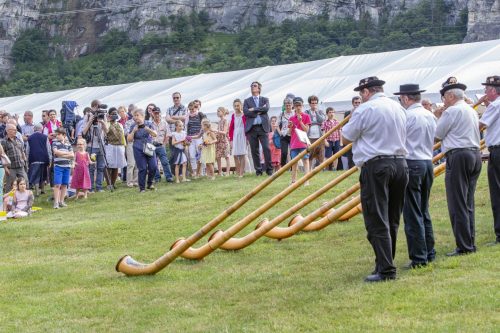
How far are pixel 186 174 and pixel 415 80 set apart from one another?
8.30 metres

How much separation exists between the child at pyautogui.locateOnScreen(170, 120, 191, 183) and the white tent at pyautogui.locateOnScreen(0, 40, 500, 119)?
6.59 m

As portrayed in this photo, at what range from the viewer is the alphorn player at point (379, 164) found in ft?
31.2

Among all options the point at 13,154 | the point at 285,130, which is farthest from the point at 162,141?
the point at 13,154

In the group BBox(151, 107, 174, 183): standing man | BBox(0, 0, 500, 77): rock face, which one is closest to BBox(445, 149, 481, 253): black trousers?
BBox(151, 107, 174, 183): standing man

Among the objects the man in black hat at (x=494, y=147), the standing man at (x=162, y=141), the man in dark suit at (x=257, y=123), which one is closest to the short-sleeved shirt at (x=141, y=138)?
the standing man at (x=162, y=141)

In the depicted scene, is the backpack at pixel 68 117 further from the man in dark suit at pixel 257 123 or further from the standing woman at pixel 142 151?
the man in dark suit at pixel 257 123

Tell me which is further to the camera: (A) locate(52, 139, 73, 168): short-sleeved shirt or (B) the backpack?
(B) the backpack

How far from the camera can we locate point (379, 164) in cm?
952

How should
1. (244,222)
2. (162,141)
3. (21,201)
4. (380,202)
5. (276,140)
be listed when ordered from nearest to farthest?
(380,202) < (244,222) < (21,201) < (162,141) < (276,140)

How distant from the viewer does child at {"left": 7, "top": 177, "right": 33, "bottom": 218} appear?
18.6 m

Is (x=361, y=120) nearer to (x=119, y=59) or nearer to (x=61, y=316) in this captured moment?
(x=61, y=316)

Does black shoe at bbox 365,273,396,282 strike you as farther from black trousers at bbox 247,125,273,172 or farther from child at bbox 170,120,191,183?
child at bbox 170,120,191,183

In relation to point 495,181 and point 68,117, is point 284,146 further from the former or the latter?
point 495,181

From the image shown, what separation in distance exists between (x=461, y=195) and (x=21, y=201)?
34.4 feet
